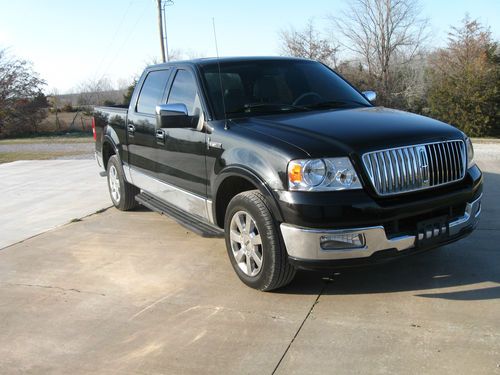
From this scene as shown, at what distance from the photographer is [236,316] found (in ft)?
12.4

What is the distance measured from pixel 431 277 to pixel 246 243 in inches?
61.6

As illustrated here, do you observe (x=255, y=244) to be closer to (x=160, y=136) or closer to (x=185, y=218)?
(x=185, y=218)

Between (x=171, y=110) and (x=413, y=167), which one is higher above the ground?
(x=171, y=110)

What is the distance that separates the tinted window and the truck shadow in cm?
188

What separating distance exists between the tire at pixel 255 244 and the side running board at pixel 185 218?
33 centimetres

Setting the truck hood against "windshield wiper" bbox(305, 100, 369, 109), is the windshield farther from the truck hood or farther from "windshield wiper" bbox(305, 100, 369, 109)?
the truck hood

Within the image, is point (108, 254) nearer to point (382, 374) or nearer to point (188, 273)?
point (188, 273)

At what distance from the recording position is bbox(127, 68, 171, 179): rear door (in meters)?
5.72

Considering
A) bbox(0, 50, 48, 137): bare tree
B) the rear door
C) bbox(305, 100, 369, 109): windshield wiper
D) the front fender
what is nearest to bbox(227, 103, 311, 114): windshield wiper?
bbox(305, 100, 369, 109): windshield wiper

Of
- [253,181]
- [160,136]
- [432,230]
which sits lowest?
[432,230]

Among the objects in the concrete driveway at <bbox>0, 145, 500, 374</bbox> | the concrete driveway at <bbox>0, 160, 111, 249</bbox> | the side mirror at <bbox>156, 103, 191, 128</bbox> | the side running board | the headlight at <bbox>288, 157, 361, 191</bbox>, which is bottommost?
the concrete driveway at <bbox>0, 145, 500, 374</bbox>

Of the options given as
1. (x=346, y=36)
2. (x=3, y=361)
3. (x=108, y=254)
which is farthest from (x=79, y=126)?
(x=3, y=361)

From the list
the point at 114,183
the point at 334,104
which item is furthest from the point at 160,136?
the point at 114,183

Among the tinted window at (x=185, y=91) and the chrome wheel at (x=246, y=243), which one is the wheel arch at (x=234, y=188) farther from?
the tinted window at (x=185, y=91)
